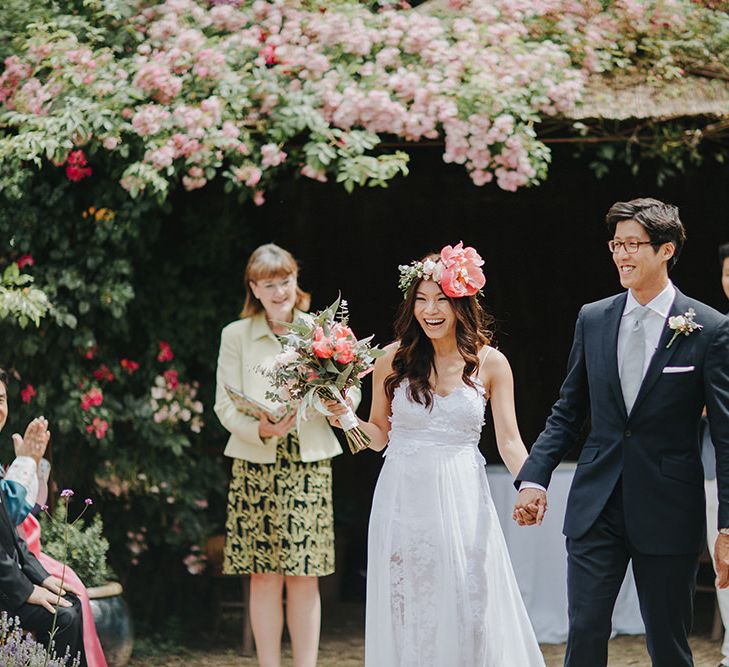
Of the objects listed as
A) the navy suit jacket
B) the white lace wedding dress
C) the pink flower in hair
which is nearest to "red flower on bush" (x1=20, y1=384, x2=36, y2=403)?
the white lace wedding dress

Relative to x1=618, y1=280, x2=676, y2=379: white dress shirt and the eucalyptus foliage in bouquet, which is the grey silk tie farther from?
the eucalyptus foliage in bouquet

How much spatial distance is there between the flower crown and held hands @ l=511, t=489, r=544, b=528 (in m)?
0.81

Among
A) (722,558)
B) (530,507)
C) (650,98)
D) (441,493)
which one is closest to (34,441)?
(441,493)

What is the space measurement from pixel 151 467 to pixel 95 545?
0.75 metres

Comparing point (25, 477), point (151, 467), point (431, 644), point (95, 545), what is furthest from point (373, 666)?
point (151, 467)

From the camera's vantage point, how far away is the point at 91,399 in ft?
21.8

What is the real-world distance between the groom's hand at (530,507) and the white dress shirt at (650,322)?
0.08ft

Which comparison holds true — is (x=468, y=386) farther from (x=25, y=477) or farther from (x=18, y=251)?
(x=18, y=251)

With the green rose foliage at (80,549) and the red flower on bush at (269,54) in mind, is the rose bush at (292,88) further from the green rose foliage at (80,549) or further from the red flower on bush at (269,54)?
the green rose foliage at (80,549)

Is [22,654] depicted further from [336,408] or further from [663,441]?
[663,441]

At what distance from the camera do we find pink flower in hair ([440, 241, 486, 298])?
4.61 m

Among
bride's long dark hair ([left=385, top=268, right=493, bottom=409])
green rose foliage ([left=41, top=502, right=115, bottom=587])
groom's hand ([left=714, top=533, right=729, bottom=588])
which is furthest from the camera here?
green rose foliage ([left=41, top=502, right=115, bottom=587])

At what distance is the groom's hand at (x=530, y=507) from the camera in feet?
13.8

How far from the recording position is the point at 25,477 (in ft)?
16.9
